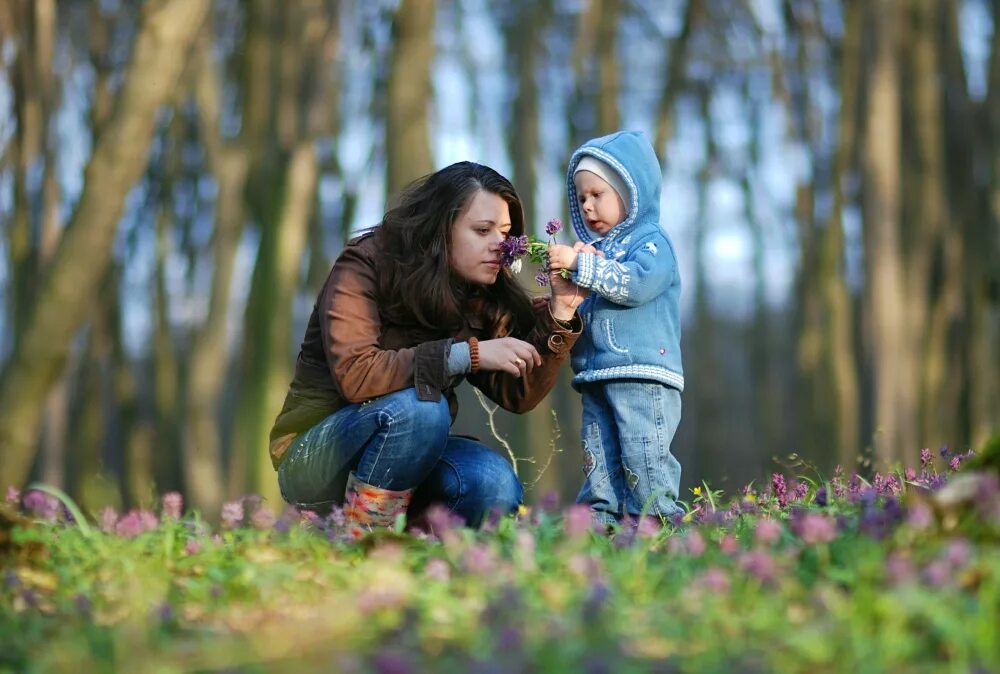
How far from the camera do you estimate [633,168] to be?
491 centimetres

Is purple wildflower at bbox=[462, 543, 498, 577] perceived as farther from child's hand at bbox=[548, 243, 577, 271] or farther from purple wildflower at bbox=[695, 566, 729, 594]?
child's hand at bbox=[548, 243, 577, 271]

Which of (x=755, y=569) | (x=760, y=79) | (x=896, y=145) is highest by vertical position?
(x=760, y=79)

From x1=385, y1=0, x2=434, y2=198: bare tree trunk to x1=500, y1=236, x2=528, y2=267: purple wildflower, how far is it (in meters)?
3.74

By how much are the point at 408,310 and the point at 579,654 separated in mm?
2517

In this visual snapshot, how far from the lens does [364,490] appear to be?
14.9 feet

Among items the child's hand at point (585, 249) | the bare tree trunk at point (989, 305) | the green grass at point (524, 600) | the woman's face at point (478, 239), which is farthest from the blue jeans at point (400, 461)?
the bare tree trunk at point (989, 305)

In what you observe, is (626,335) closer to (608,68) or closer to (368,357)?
(368,357)

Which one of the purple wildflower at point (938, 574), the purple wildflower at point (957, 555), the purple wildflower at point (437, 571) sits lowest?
the purple wildflower at point (437, 571)

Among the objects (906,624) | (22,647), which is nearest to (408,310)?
(22,647)

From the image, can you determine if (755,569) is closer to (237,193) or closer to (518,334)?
(518,334)

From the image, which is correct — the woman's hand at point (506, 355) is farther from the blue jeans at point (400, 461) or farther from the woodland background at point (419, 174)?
the woodland background at point (419, 174)

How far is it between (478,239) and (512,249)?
0.18m

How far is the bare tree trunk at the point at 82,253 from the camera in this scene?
22.3 ft

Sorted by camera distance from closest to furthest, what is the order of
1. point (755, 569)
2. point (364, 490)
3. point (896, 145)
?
→ point (755, 569) → point (364, 490) → point (896, 145)
